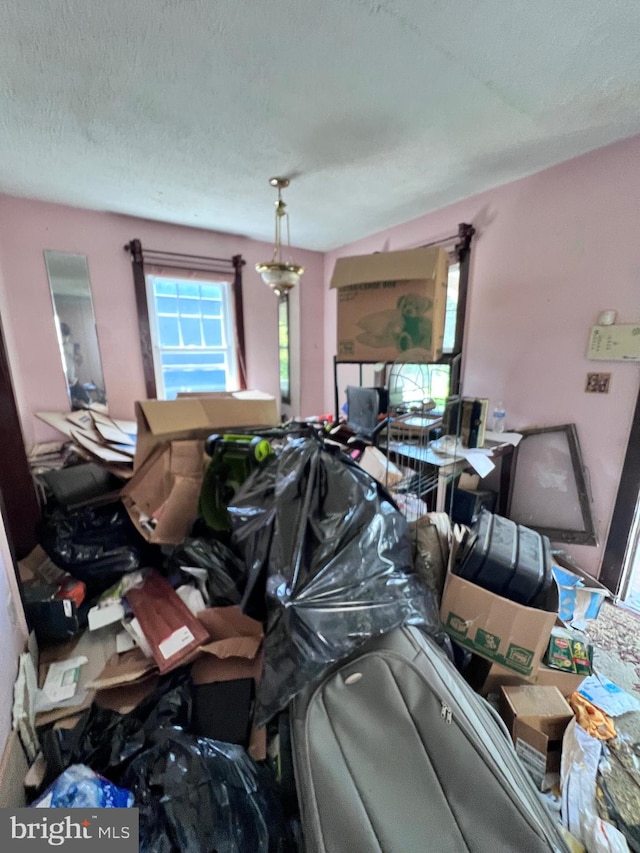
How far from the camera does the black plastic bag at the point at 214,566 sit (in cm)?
135

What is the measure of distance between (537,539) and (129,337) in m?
3.11

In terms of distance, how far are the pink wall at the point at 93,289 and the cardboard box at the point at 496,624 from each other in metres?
2.79

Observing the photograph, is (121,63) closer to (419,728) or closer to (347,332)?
(347,332)

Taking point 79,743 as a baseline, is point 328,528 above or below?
above

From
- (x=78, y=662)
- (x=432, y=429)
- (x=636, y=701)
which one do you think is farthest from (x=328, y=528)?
(x=636, y=701)

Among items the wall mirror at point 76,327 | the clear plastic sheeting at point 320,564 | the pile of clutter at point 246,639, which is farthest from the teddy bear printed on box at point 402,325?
the wall mirror at point 76,327

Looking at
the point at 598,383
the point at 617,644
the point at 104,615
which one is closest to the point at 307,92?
the point at 598,383

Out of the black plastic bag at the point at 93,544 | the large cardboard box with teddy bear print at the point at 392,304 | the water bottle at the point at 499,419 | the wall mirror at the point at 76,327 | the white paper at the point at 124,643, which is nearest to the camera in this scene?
the white paper at the point at 124,643

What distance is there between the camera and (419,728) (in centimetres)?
76

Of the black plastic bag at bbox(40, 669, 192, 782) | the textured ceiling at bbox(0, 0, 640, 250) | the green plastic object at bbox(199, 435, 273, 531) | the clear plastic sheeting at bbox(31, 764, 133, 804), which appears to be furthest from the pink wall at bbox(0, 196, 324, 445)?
the clear plastic sheeting at bbox(31, 764, 133, 804)

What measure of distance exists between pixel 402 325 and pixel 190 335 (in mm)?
2276

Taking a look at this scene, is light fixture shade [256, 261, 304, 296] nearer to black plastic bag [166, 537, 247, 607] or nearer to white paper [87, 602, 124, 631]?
black plastic bag [166, 537, 247, 607]

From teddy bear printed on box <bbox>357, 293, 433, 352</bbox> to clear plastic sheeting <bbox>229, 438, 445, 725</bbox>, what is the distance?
76 cm

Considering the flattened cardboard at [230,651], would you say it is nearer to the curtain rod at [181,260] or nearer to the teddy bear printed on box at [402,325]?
the teddy bear printed on box at [402,325]
